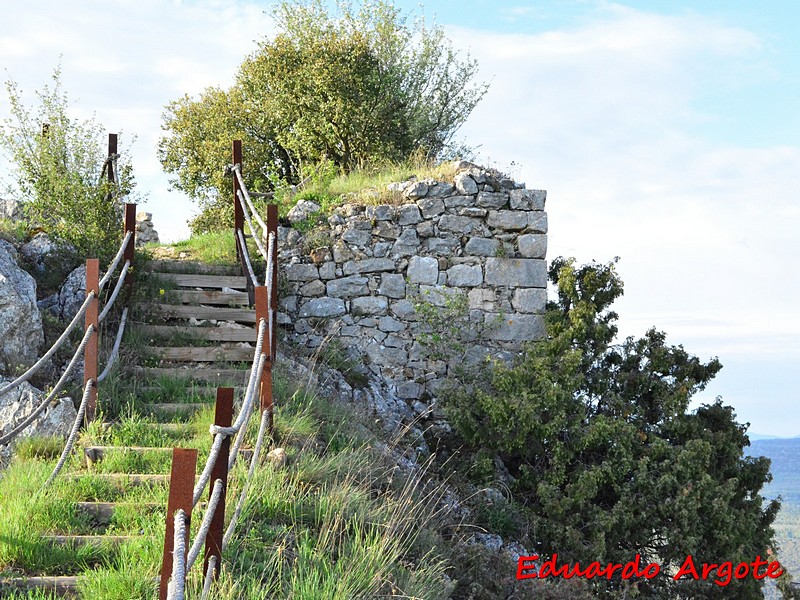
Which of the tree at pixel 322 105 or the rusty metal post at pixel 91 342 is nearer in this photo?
the rusty metal post at pixel 91 342

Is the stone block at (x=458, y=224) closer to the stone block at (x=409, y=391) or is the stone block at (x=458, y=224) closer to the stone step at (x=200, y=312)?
the stone block at (x=409, y=391)

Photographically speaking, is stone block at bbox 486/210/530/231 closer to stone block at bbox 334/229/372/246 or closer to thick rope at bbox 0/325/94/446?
stone block at bbox 334/229/372/246

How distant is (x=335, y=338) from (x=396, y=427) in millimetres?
1416

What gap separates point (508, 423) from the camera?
8133 mm

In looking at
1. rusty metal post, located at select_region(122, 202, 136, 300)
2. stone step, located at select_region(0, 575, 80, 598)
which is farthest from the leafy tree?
stone step, located at select_region(0, 575, 80, 598)

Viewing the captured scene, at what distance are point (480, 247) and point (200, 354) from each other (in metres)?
3.50

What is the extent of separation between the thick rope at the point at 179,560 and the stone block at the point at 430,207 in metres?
6.63

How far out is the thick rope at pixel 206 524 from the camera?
3.43 meters

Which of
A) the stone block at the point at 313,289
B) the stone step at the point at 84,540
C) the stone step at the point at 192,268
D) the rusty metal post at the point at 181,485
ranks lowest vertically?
the stone step at the point at 84,540

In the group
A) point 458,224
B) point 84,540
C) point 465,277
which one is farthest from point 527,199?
point 84,540

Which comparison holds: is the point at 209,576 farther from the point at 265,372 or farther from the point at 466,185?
the point at 466,185

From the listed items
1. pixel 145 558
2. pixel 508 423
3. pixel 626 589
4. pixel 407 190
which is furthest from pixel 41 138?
pixel 626 589

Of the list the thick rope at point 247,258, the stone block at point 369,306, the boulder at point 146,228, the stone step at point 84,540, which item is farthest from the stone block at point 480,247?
the boulder at point 146,228

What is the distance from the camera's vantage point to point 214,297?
9.18 meters
